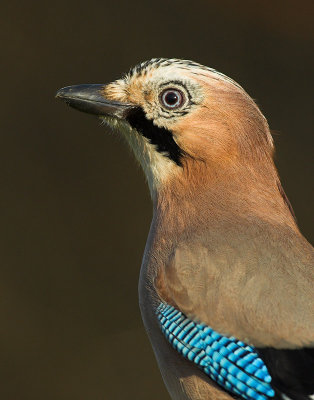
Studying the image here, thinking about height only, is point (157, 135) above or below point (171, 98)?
below

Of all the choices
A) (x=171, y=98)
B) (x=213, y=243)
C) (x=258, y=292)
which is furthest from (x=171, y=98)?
(x=258, y=292)

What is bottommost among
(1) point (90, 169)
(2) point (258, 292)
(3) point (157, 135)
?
(1) point (90, 169)

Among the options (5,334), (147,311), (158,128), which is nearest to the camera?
(147,311)

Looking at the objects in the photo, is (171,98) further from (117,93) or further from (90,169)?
(90,169)

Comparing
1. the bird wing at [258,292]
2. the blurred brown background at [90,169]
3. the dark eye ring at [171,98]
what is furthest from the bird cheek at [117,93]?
the blurred brown background at [90,169]

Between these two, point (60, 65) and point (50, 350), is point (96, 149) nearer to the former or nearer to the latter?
point (60, 65)

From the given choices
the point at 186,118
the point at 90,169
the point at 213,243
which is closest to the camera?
the point at 213,243

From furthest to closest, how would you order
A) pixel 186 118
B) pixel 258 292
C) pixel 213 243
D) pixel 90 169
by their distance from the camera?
pixel 90 169, pixel 186 118, pixel 213 243, pixel 258 292

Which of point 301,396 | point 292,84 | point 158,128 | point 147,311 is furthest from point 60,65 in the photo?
point 301,396
